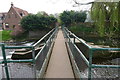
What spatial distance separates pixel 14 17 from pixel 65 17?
11087mm

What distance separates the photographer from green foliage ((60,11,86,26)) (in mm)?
21828

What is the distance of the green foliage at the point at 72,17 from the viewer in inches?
859

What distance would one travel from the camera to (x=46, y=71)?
9.51 feet

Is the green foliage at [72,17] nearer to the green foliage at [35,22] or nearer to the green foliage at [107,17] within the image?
the green foliage at [35,22]

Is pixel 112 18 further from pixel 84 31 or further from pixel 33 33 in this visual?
pixel 33 33

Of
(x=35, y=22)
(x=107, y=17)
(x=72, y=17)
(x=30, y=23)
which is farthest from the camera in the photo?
(x=72, y=17)

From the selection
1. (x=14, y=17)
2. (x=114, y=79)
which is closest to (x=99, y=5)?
(x=114, y=79)

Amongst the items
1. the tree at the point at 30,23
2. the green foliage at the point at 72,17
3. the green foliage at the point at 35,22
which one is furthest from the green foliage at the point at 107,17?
the green foliage at the point at 72,17

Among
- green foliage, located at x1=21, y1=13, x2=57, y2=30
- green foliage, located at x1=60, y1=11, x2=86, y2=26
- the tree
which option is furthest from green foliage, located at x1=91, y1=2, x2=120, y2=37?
green foliage, located at x1=60, y1=11, x2=86, y2=26

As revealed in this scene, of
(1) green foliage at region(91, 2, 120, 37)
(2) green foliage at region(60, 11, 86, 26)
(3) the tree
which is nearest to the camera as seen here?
(1) green foliage at region(91, 2, 120, 37)

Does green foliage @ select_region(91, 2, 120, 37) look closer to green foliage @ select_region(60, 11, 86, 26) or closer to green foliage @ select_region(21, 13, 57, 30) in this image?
green foliage @ select_region(21, 13, 57, 30)

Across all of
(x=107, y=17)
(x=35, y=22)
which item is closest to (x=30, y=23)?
(x=35, y=22)

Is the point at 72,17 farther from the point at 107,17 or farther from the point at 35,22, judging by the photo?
the point at 107,17

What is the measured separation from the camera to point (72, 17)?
22.4 m
